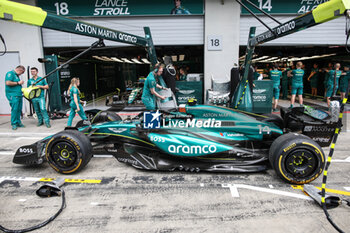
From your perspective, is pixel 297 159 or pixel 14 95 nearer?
pixel 297 159

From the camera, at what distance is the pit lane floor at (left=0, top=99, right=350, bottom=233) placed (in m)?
2.88

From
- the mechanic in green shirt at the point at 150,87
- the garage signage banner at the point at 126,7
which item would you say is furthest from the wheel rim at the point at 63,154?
the garage signage banner at the point at 126,7

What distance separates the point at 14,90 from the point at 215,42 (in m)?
7.09

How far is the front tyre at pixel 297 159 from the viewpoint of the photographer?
11.9 feet

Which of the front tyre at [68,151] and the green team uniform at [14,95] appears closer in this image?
the front tyre at [68,151]

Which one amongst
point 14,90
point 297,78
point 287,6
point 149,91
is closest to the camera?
point 149,91

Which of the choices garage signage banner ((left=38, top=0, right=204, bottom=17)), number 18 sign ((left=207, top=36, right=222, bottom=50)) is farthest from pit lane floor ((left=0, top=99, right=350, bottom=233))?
garage signage banner ((left=38, top=0, right=204, bottom=17))

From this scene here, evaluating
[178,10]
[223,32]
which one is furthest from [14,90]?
[223,32]

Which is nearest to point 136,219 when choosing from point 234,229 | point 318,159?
point 234,229

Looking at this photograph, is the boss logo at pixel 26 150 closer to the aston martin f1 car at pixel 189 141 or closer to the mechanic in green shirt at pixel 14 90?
the aston martin f1 car at pixel 189 141

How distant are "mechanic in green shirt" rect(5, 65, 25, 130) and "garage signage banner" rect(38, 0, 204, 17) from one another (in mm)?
3797

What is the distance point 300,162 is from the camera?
3.74 m

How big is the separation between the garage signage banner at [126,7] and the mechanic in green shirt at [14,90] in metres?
3.80

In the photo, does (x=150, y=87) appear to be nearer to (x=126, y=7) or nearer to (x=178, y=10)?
(x=178, y=10)
